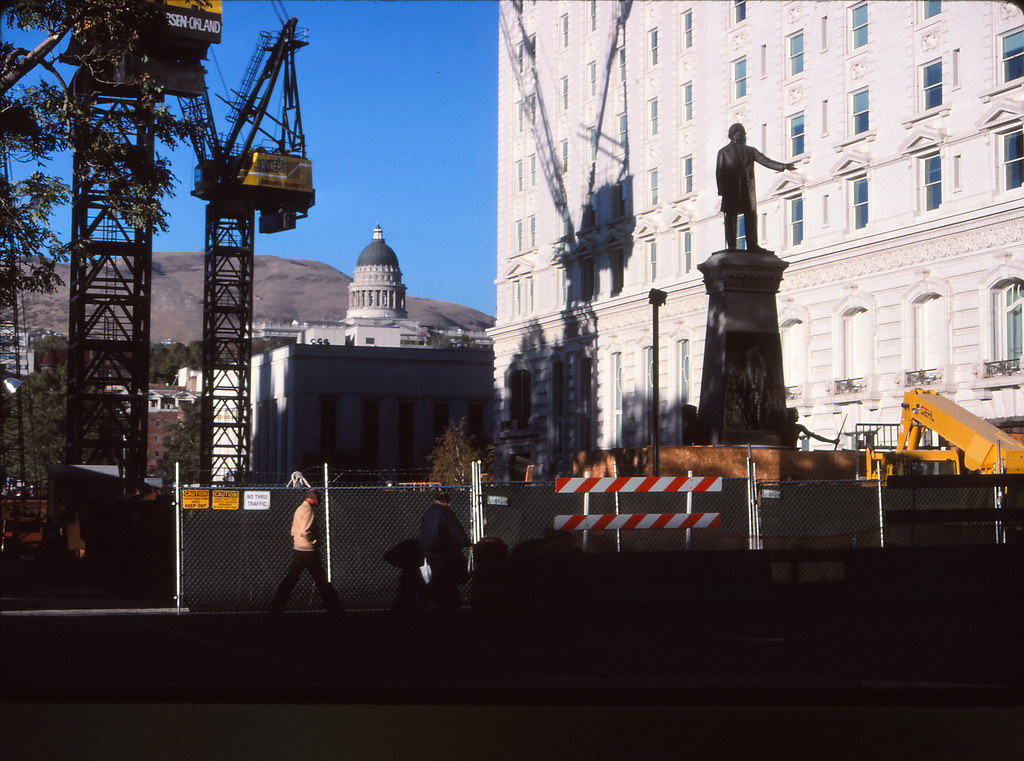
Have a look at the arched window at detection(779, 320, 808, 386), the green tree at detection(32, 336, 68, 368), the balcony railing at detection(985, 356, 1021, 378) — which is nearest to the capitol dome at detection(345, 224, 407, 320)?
the green tree at detection(32, 336, 68, 368)

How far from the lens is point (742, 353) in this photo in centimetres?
1755

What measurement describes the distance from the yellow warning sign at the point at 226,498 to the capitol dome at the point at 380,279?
7559 mm

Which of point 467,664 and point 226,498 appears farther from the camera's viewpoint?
point 226,498

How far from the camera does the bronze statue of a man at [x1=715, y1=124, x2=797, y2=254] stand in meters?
13.1

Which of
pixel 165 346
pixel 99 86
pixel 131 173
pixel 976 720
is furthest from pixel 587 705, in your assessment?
pixel 165 346

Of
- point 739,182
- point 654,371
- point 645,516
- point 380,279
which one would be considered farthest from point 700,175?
point 380,279

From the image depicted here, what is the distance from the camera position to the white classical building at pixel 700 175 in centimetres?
780

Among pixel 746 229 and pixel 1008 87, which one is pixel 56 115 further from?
pixel 746 229

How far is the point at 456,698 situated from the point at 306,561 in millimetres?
6506

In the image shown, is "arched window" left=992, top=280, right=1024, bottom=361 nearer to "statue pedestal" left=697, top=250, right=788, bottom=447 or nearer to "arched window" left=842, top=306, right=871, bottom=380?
"arched window" left=842, top=306, right=871, bottom=380

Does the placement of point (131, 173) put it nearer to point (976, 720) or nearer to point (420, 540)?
point (420, 540)

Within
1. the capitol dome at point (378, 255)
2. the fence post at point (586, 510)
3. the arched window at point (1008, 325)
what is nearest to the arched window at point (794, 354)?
the arched window at point (1008, 325)

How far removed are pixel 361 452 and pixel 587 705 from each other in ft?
12.9

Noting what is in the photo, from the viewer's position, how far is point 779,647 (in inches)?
281
